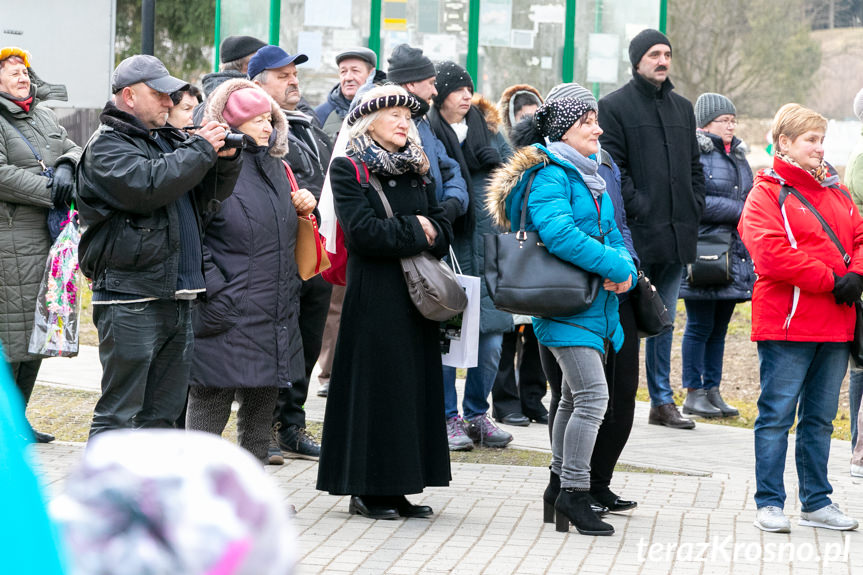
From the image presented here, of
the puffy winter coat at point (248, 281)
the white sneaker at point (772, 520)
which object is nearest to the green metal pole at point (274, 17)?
A: the puffy winter coat at point (248, 281)

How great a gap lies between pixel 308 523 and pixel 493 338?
2544 mm

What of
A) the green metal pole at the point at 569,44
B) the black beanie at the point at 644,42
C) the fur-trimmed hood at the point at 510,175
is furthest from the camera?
the green metal pole at the point at 569,44

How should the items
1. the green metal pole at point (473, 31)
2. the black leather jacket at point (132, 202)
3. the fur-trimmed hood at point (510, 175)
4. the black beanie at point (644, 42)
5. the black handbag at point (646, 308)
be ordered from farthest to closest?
the green metal pole at point (473, 31) < the black beanie at point (644, 42) < the black handbag at point (646, 308) < the fur-trimmed hood at point (510, 175) < the black leather jacket at point (132, 202)

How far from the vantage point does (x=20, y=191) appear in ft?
22.7

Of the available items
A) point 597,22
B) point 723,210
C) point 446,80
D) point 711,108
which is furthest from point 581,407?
point 597,22

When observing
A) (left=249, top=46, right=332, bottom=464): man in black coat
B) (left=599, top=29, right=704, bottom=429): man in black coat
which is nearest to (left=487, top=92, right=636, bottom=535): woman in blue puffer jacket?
(left=249, top=46, right=332, bottom=464): man in black coat

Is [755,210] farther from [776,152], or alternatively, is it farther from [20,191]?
[20,191]

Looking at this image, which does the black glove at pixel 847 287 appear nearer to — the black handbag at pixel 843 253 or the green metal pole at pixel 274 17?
the black handbag at pixel 843 253

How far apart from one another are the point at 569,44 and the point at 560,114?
7181mm

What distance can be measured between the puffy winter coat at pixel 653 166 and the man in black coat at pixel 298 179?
190 centimetres

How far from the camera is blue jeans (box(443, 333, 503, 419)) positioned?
767 centimetres

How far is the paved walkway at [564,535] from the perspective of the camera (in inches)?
195

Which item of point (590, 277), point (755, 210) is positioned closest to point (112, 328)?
point (590, 277)

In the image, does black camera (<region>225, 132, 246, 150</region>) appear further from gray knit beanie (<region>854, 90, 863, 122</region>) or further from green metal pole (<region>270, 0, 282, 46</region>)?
green metal pole (<region>270, 0, 282, 46</region>)
